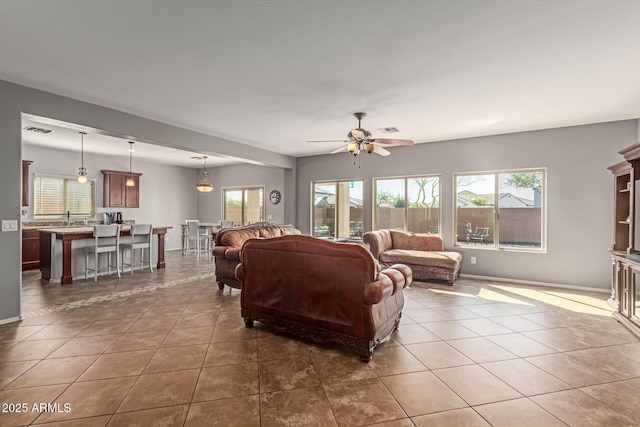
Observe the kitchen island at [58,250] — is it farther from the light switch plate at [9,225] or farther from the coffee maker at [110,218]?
the light switch plate at [9,225]

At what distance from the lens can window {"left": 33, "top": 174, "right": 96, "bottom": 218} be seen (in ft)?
23.2

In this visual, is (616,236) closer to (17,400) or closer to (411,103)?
(411,103)

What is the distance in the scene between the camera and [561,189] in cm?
528

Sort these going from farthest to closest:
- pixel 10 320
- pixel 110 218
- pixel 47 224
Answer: pixel 110 218 → pixel 47 224 → pixel 10 320

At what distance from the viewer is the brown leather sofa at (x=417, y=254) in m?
5.45

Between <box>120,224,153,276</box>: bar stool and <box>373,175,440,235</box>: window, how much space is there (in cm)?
484

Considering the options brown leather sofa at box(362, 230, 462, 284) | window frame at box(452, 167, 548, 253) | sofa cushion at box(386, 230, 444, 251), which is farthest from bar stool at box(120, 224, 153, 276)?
window frame at box(452, 167, 548, 253)

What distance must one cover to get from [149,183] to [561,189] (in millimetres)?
10018

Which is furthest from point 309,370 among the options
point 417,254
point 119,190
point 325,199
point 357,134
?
point 119,190

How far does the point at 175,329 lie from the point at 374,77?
344 centimetres

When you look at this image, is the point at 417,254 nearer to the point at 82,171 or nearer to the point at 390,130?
the point at 390,130

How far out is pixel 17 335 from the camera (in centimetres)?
314

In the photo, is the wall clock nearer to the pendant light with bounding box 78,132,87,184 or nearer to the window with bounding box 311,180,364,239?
the window with bounding box 311,180,364,239

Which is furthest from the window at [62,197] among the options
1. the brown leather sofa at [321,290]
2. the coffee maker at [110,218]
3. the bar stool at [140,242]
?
the brown leather sofa at [321,290]
